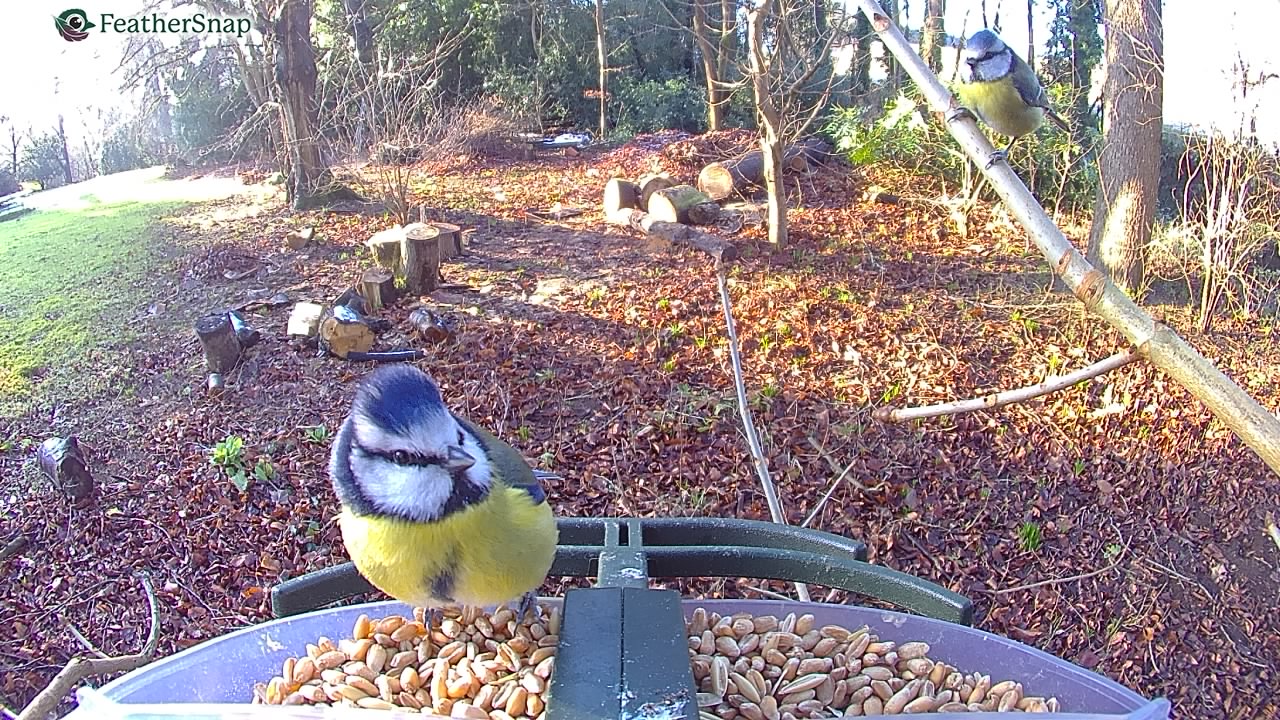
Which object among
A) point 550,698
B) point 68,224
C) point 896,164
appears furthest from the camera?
point 896,164

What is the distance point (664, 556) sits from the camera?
149 cm

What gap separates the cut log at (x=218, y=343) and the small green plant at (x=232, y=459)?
0.73m

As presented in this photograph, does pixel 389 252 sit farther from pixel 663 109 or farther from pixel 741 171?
pixel 663 109

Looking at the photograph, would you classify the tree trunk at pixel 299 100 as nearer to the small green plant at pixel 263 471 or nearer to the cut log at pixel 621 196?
the cut log at pixel 621 196

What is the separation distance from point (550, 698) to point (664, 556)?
1.32 feet

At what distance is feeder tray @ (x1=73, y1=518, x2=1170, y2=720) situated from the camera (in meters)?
1.15

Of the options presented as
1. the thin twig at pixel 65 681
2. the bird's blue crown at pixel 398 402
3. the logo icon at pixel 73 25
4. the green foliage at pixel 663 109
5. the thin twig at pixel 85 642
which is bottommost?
the thin twig at pixel 85 642

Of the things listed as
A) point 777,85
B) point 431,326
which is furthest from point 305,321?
point 777,85

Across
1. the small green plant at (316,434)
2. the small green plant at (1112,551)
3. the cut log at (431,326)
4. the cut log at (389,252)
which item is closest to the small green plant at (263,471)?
the small green plant at (316,434)

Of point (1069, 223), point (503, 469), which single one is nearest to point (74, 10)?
Answer: point (503, 469)

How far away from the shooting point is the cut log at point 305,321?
527 centimetres

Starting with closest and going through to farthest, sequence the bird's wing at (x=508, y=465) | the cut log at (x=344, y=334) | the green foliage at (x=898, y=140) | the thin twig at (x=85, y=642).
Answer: the bird's wing at (x=508, y=465)
the thin twig at (x=85, y=642)
the cut log at (x=344, y=334)
the green foliage at (x=898, y=140)

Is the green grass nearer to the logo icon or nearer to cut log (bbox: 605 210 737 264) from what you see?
the logo icon

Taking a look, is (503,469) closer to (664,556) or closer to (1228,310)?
(664,556)
